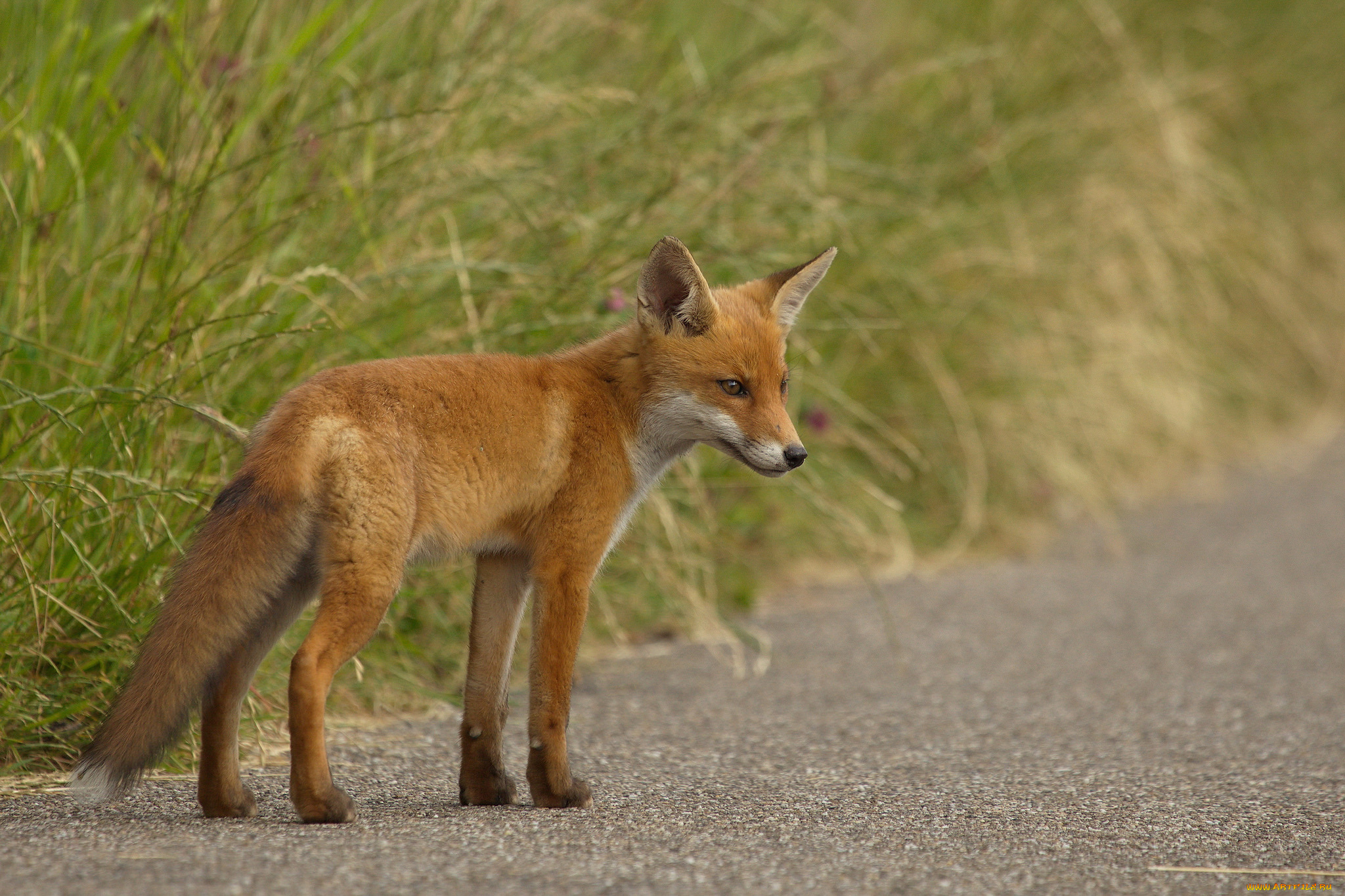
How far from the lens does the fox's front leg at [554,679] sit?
120 inches

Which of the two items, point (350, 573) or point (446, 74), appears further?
point (446, 74)

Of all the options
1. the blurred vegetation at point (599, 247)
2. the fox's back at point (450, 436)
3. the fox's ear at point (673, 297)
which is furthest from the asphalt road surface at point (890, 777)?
the fox's ear at point (673, 297)

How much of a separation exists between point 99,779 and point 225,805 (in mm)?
306

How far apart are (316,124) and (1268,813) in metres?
3.55

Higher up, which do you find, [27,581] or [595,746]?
[27,581]

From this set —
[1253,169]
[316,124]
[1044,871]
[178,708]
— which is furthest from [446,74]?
[1253,169]

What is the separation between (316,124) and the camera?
15.2 ft

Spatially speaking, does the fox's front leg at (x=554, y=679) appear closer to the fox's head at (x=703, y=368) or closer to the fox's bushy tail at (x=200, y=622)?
the fox's head at (x=703, y=368)

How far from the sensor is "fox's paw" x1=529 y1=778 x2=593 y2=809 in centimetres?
305

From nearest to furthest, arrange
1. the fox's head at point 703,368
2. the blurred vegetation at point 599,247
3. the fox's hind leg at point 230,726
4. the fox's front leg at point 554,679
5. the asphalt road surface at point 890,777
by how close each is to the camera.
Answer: the asphalt road surface at point 890,777 < the fox's hind leg at point 230,726 < the fox's front leg at point 554,679 < the fox's head at point 703,368 < the blurred vegetation at point 599,247

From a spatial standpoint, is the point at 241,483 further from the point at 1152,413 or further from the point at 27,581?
the point at 1152,413

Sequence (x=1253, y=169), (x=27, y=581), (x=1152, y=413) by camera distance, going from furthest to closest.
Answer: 1. (x=1253, y=169)
2. (x=1152, y=413)
3. (x=27, y=581)

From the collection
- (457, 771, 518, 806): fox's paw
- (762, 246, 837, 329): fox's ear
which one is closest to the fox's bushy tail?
(457, 771, 518, 806): fox's paw

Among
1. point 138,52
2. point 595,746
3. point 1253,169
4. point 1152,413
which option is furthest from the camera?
point 1253,169
